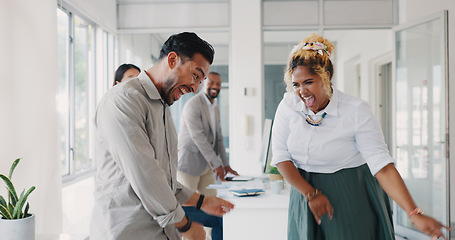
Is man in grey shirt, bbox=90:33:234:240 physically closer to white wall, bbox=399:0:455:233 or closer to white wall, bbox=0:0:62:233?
white wall, bbox=0:0:62:233

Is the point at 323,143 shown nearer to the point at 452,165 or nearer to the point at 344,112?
the point at 344,112

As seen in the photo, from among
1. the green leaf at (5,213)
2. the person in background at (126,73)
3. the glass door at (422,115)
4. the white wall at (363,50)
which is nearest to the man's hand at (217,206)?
the green leaf at (5,213)

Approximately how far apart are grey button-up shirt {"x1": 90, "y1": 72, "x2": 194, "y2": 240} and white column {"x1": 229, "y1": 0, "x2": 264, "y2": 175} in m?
4.07

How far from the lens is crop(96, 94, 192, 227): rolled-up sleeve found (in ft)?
3.83

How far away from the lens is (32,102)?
9.59ft

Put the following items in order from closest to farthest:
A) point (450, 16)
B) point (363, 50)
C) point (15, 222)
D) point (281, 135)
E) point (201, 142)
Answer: point (281, 135) → point (15, 222) → point (201, 142) → point (450, 16) → point (363, 50)

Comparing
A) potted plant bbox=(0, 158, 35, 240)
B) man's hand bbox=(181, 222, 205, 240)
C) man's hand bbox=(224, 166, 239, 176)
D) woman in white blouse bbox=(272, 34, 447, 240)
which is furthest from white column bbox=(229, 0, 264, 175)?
man's hand bbox=(181, 222, 205, 240)

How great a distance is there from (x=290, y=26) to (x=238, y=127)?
1.48 m

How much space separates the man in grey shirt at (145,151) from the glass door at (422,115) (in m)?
3.39

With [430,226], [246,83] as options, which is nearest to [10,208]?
[430,226]

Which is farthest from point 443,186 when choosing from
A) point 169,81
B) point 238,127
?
point 169,81

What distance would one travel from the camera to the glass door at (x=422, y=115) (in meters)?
4.01

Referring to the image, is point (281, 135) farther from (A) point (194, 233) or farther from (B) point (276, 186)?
(B) point (276, 186)

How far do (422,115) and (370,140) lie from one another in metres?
3.33
